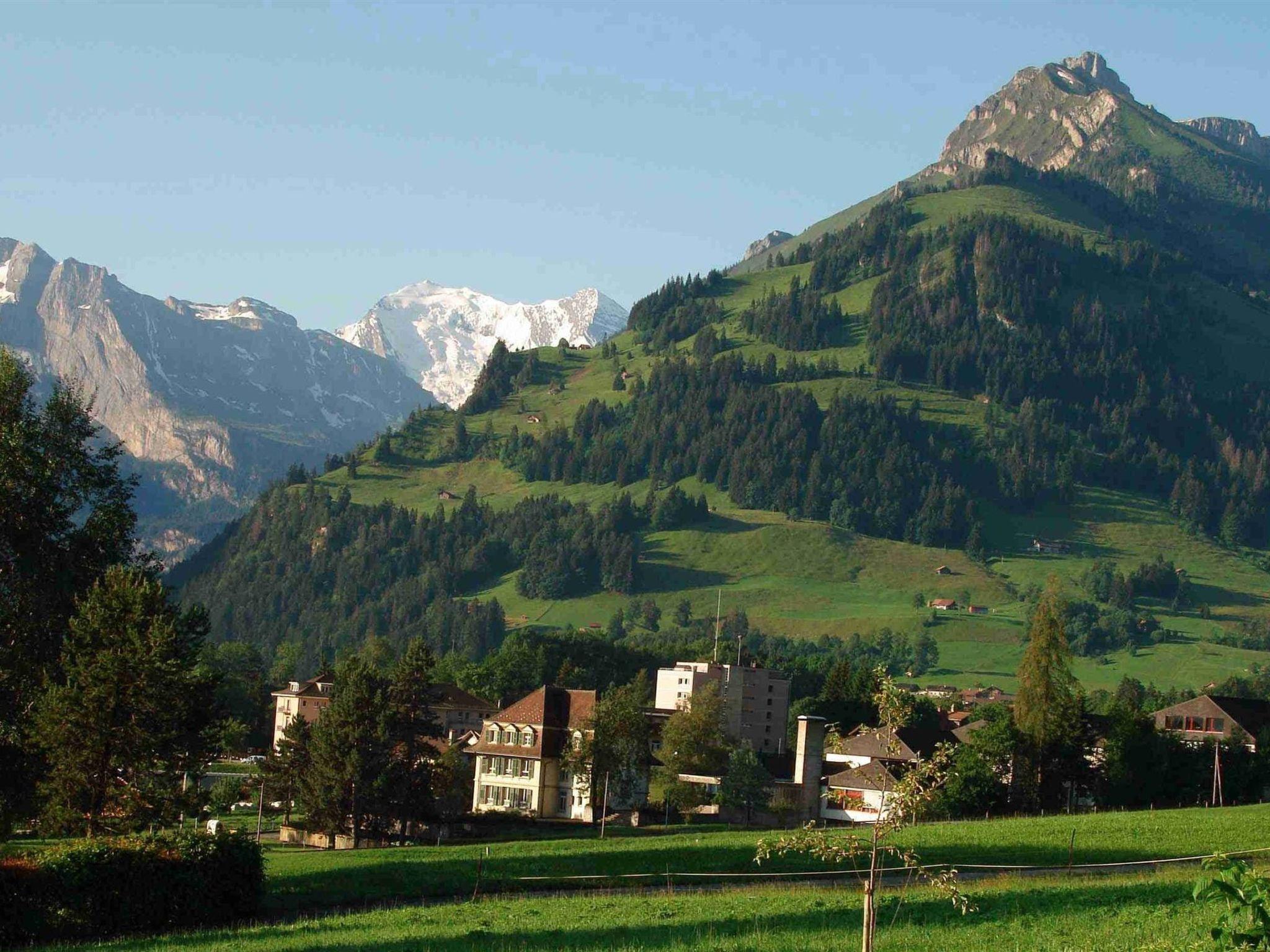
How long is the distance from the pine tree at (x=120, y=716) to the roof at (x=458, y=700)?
9913 cm

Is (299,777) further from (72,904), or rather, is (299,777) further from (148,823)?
(72,904)

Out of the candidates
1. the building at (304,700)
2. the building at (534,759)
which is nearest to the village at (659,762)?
the building at (534,759)

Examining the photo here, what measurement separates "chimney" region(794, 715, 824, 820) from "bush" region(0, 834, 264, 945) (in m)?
72.9

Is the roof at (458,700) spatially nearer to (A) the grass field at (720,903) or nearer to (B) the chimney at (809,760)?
(B) the chimney at (809,760)

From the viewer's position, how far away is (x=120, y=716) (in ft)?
177

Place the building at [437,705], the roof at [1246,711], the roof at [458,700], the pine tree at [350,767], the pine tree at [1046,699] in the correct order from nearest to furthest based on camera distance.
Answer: the pine tree at [350,767]
the pine tree at [1046,699]
the roof at [1246,711]
the building at [437,705]
the roof at [458,700]

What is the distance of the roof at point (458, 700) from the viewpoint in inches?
6195

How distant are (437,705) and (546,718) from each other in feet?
147

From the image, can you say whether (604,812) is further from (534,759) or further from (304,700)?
(304,700)

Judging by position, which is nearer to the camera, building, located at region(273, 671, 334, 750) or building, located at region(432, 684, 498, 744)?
building, located at region(432, 684, 498, 744)

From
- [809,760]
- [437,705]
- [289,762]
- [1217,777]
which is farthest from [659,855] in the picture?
[437,705]

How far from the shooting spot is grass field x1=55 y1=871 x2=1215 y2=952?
3612 cm

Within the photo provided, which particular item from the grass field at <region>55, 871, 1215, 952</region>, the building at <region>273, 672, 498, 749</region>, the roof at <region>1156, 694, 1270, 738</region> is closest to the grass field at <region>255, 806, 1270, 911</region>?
the grass field at <region>55, 871, 1215, 952</region>

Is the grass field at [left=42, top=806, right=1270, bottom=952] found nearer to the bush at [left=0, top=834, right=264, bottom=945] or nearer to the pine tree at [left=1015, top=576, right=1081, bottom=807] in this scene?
the bush at [left=0, top=834, right=264, bottom=945]
